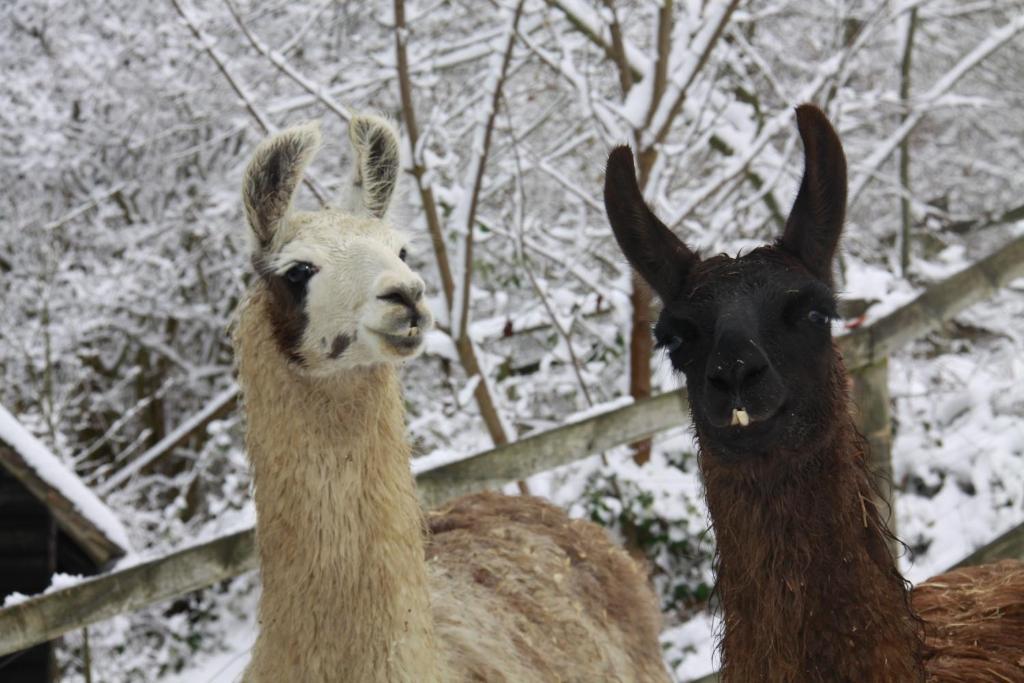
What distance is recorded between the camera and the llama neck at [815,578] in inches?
77.9

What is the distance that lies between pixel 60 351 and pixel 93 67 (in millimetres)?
2541

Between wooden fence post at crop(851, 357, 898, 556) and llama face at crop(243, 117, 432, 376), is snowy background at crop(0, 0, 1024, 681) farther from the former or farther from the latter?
llama face at crop(243, 117, 432, 376)

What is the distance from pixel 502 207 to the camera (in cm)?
740

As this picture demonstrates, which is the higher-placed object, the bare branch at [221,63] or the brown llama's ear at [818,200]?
the bare branch at [221,63]

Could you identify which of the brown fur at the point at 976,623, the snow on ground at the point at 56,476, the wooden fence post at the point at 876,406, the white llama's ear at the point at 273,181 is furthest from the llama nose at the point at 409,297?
the wooden fence post at the point at 876,406

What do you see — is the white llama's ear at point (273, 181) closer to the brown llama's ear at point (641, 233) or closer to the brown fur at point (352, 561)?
the brown fur at point (352, 561)

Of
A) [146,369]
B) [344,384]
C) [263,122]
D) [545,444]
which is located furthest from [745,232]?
[146,369]

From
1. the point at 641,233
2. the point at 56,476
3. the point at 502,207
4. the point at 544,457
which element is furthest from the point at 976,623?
the point at 502,207

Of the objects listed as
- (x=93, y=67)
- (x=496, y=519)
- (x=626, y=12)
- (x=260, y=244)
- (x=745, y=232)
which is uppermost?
(x=93, y=67)

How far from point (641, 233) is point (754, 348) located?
472mm

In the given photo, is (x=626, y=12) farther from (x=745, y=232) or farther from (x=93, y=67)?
(x=93, y=67)

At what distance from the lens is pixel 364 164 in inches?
124

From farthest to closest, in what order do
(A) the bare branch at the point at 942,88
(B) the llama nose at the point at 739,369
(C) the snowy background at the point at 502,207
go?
(A) the bare branch at the point at 942,88 < (C) the snowy background at the point at 502,207 < (B) the llama nose at the point at 739,369

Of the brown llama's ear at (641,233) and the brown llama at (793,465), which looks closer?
the brown llama at (793,465)
